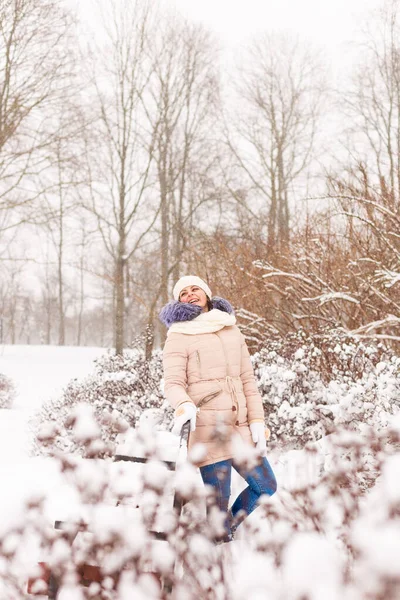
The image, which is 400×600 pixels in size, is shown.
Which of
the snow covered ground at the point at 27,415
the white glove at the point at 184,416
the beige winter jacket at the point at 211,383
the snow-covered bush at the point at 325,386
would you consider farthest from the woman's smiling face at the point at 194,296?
the snow-covered bush at the point at 325,386

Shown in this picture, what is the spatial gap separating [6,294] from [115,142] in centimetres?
3319

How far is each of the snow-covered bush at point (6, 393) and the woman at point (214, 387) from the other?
20.8 ft

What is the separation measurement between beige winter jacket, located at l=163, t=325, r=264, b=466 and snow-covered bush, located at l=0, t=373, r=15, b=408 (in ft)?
20.9

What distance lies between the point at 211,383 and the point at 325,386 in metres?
2.67

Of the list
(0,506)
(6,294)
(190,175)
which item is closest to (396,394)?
(0,506)

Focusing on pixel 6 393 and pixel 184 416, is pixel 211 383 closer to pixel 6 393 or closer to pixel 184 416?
pixel 184 416

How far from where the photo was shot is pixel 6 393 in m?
8.36

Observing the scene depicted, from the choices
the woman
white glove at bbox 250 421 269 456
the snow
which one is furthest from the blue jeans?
the snow

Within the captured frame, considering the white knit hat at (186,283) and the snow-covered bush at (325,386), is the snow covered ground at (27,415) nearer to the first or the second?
the white knit hat at (186,283)

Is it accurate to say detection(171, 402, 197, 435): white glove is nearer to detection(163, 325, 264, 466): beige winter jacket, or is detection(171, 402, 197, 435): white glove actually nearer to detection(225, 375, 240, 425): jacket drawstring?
detection(163, 325, 264, 466): beige winter jacket

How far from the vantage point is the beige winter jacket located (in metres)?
2.74

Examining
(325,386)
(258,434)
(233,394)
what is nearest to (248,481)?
(258,434)

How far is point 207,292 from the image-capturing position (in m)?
3.13

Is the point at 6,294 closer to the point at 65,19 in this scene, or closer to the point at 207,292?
the point at 65,19
